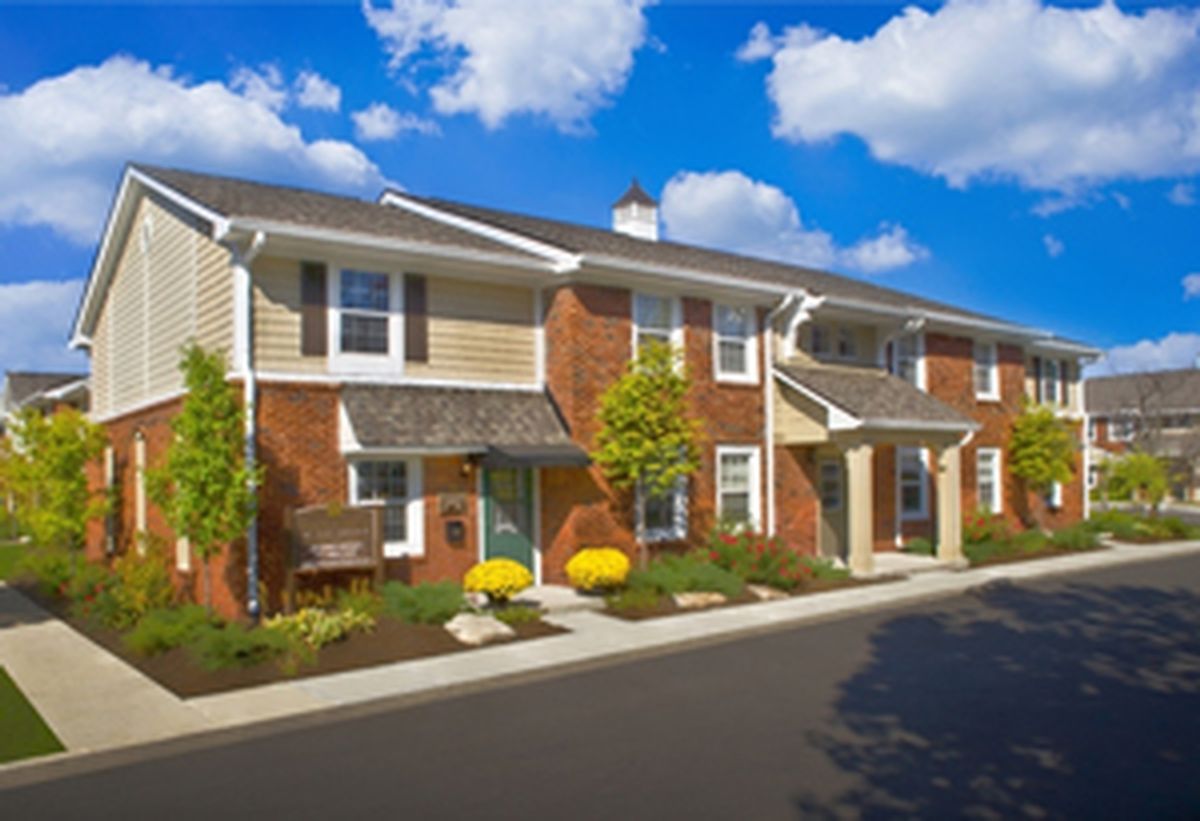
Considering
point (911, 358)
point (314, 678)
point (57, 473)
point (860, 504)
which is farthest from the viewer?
point (911, 358)

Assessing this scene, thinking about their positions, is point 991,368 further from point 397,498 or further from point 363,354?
point 363,354

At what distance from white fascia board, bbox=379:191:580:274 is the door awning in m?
2.88

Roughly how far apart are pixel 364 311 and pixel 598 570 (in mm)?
5067

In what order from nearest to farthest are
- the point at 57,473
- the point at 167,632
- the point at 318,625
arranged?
the point at 167,632 → the point at 318,625 → the point at 57,473

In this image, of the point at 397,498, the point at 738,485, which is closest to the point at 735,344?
the point at 738,485

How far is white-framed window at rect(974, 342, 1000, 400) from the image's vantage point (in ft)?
77.6

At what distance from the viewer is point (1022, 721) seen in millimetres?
8047

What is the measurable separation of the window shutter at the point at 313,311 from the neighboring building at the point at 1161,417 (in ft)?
126

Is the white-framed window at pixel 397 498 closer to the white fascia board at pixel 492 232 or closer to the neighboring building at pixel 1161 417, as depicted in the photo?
the white fascia board at pixel 492 232

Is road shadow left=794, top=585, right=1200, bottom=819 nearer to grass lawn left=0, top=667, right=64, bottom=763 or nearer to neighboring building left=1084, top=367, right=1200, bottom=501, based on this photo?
grass lawn left=0, top=667, right=64, bottom=763

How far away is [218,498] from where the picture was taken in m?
11.5

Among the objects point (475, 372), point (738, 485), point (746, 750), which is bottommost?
point (746, 750)

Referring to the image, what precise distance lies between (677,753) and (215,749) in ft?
12.2

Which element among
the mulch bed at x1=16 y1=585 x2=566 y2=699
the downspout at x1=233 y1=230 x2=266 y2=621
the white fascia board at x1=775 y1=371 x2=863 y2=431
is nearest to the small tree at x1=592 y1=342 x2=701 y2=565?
the white fascia board at x1=775 y1=371 x2=863 y2=431
